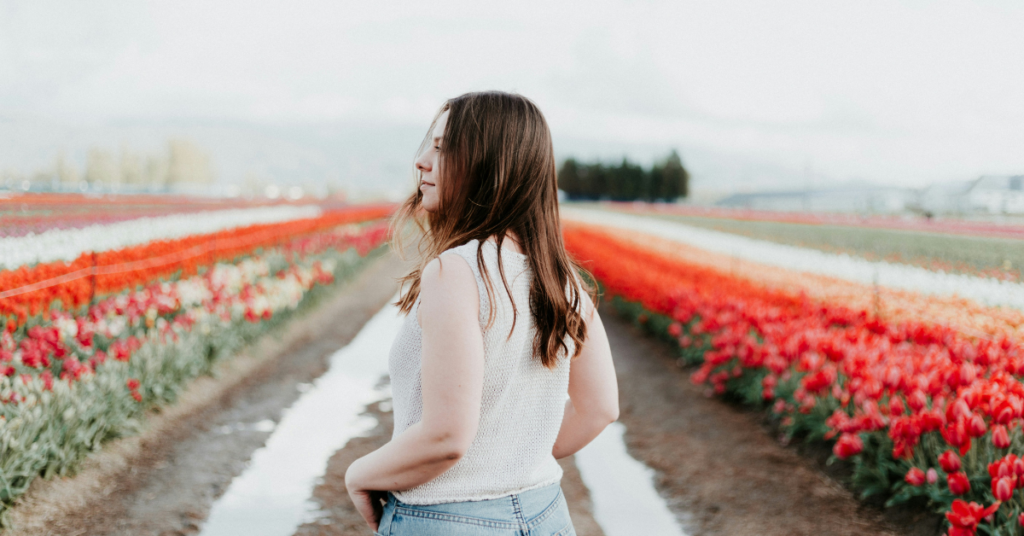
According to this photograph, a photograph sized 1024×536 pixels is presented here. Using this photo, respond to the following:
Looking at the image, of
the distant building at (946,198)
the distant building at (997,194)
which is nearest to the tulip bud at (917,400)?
the distant building at (997,194)

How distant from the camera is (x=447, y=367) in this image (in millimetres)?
1108

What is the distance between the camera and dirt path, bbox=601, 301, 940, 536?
391cm

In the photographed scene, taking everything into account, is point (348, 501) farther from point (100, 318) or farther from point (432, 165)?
point (432, 165)

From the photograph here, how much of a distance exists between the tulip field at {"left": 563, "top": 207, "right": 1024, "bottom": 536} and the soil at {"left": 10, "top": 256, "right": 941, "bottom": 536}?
219 mm

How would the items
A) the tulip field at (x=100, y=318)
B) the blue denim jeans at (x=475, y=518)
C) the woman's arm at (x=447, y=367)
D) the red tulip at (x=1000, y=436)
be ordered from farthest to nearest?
the tulip field at (x=100, y=318) < the red tulip at (x=1000, y=436) < the blue denim jeans at (x=475, y=518) < the woman's arm at (x=447, y=367)

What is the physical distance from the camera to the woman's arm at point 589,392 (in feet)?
4.82

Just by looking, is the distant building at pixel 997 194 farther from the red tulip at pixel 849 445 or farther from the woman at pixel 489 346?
the woman at pixel 489 346

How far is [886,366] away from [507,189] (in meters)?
3.82

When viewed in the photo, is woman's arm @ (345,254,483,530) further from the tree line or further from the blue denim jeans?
the tree line

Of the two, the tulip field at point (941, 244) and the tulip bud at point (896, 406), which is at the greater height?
the tulip field at point (941, 244)

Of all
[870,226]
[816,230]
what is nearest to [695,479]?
[870,226]

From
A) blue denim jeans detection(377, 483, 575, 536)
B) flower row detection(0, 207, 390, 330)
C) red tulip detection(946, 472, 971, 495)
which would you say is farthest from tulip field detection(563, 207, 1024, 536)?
flower row detection(0, 207, 390, 330)

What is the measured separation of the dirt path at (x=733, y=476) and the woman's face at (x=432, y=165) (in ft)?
10.5

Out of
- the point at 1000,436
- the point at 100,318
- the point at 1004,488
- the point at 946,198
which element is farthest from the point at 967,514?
the point at 100,318
